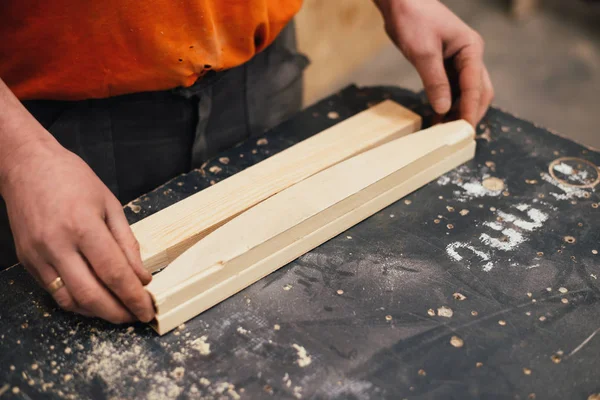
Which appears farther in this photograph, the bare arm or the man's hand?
the man's hand

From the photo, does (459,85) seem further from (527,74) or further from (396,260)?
(527,74)

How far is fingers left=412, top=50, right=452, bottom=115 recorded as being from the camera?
1174 millimetres

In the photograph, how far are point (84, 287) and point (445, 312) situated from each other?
1.58 ft

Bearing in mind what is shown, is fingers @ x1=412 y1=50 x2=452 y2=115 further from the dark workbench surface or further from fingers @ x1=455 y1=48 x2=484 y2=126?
the dark workbench surface

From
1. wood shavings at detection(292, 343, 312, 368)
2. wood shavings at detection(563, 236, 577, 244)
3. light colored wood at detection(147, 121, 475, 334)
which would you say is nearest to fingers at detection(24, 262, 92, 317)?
light colored wood at detection(147, 121, 475, 334)

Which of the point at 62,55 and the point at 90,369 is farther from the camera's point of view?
the point at 62,55

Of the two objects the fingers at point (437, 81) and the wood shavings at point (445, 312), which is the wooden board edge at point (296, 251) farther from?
the wood shavings at point (445, 312)

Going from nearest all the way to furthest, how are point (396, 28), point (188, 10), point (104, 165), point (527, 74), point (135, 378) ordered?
point (135, 378) → point (188, 10) → point (104, 165) → point (396, 28) → point (527, 74)

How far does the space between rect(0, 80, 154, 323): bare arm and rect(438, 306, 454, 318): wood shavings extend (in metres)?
0.39

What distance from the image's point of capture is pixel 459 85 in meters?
1.20

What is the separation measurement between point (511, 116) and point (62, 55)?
2.90 feet

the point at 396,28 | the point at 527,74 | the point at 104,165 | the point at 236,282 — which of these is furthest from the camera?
the point at 527,74

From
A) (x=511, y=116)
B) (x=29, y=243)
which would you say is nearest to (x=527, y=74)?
(x=511, y=116)

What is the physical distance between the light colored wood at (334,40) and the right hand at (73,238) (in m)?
1.59
